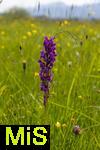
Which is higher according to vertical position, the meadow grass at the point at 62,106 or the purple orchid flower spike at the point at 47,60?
the purple orchid flower spike at the point at 47,60

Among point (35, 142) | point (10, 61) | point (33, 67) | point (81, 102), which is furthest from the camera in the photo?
point (10, 61)

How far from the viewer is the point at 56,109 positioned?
254 centimetres

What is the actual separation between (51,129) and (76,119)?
26 cm

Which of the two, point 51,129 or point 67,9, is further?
point 67,9

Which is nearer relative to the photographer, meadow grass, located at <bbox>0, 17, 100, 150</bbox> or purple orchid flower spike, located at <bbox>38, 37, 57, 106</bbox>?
purple orchid flower spike, located at <bbox>38, 37, 57, 106</bbox>

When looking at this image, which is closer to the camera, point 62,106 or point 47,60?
point 47,60

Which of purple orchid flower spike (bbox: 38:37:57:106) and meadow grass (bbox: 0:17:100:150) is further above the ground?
purple orchid flower spike (bbox: 38:37:57:106)

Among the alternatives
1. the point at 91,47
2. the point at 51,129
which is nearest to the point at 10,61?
the point at 91,47

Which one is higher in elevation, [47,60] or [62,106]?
[47,60]

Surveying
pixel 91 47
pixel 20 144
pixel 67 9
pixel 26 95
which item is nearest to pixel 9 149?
pixel 20 144

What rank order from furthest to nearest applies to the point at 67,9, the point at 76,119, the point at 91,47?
the point at 91,47
the point at 67,9
the point at 76,119

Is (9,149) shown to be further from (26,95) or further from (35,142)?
(26,95)

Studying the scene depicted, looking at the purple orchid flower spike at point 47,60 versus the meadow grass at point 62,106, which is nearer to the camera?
the purple orchid flower spike at point 47,60

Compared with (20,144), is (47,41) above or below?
above
